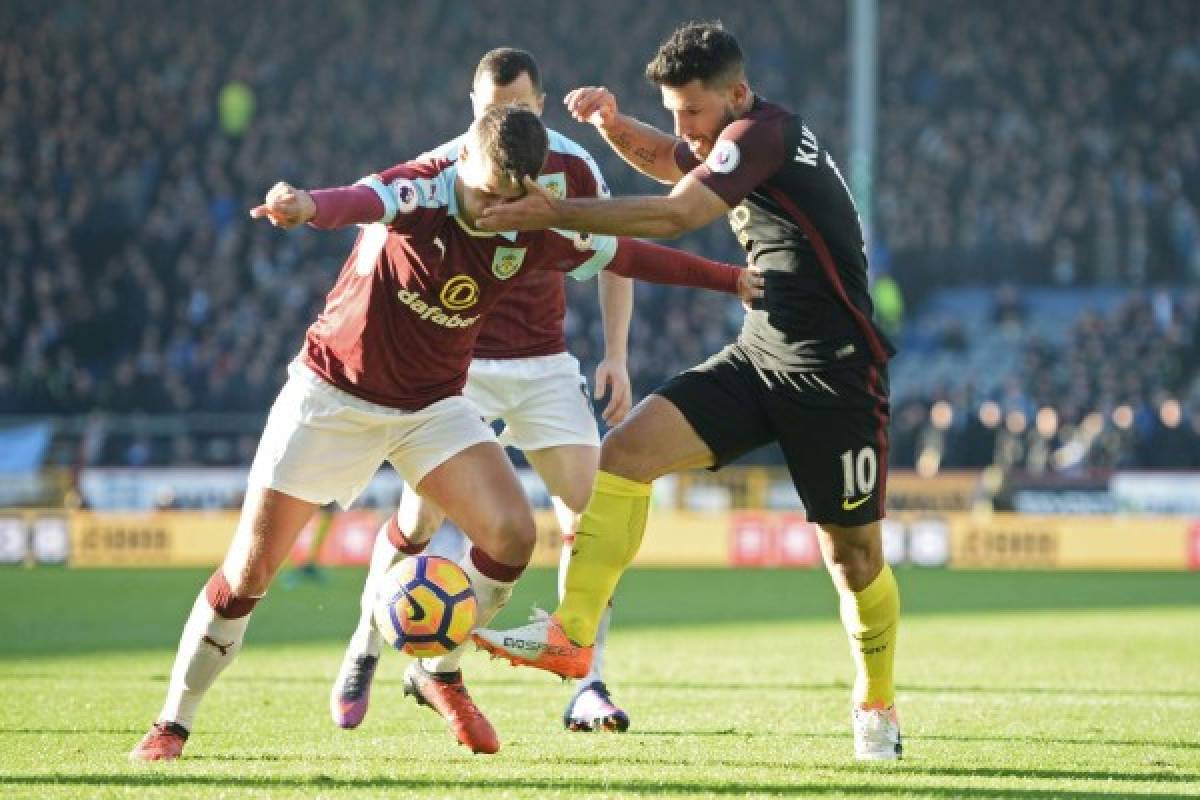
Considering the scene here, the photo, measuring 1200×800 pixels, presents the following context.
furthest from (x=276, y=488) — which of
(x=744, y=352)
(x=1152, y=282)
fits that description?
(x=1152, y=282)

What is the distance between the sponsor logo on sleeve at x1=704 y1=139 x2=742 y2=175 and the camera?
6.83 m

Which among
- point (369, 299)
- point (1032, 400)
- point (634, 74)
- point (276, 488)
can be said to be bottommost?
point (1032, 400)

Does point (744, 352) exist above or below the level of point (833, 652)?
above

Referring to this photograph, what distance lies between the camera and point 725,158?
6.84 meters

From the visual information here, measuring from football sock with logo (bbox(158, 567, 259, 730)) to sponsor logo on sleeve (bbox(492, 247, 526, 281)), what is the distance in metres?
1.45

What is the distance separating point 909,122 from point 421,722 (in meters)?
26.8

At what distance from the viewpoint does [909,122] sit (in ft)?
111

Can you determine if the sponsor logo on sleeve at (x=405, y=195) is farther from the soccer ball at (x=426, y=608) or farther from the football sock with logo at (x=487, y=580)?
the football sock with logo at (x=487, y=580)

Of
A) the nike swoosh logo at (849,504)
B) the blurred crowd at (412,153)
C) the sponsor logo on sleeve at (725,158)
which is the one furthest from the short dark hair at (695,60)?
the blurred crowd at (412,153)

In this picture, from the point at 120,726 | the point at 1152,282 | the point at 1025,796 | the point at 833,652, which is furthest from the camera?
the point at 1152,282

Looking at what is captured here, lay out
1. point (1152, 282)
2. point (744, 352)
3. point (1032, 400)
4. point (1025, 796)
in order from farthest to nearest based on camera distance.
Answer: point (1152, 282)
point (1032, 400)
point (744, 352)
point (1025, 796)

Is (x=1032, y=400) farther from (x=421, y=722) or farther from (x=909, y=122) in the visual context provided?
(x=421, y=722)

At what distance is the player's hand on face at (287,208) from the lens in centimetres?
612

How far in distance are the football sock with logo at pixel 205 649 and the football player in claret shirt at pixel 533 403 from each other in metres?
1.09
